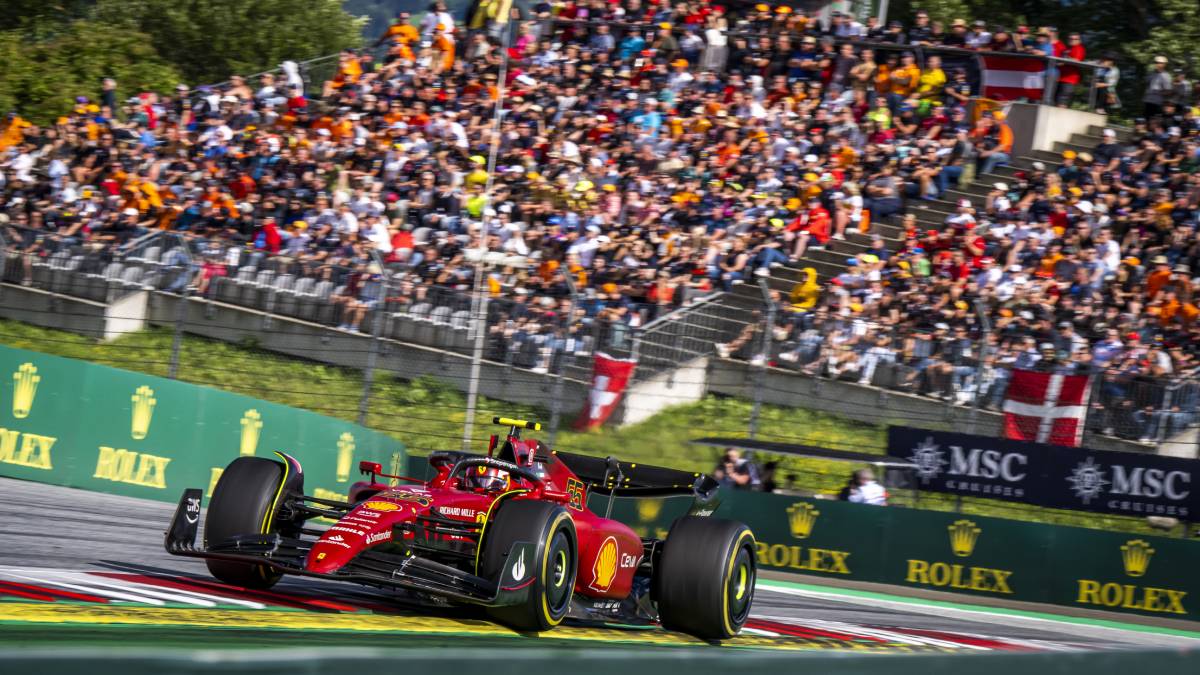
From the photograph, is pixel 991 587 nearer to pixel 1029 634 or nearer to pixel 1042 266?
pixel 1029 634

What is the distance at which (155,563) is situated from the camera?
29.7 feet

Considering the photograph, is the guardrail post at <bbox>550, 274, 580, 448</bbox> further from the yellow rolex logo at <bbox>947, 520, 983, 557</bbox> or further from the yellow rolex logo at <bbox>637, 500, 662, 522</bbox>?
the yellow rolex logo at <bbox>947, 520, 983, 557</bbox>

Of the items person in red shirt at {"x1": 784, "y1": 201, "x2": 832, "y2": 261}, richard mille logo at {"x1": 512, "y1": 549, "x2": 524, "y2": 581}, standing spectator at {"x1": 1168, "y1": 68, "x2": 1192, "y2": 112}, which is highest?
standing spectator at {"x1": 1168, "y1": 68, "x2": 1192, "y2": 112}

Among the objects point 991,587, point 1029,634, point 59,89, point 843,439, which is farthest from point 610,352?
point 59,89

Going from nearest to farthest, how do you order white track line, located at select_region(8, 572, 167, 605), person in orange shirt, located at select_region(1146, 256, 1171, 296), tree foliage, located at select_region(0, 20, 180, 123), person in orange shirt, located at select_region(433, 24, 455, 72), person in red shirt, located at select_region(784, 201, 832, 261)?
white track line, located at select_region(8, 572, 167, 605), person in orange shirt, located at select_region(1146, 256, 1171, 296), person in red shirt, located at select_region(784, 201, 832, 261), person in orange shirt, located at select_region(433, 24, 455, 72), tree foliage, located at select_region(0, 20, 180, 123)

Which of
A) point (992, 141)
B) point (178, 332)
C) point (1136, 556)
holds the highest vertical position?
point (992, 141)

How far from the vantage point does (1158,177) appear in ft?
66.3

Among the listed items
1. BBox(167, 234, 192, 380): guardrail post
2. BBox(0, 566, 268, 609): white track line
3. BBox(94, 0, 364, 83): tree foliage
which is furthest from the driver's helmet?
BBox(94, 0, 364, 83): tree foliage

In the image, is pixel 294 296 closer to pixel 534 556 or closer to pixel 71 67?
pixel 534 556

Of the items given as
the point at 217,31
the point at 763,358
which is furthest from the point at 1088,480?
the point at 217,31

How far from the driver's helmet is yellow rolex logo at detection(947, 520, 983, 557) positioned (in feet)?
29.3

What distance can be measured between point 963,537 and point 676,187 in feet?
27.5

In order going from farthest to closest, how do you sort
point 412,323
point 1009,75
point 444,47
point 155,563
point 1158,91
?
point 444,47 → point 1009,75 → point 1158,91 → point 412,323 → point 155,563

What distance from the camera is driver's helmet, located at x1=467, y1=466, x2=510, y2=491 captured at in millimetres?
8391
